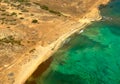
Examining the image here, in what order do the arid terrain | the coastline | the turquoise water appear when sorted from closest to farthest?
the turquoise water → the coastline → the arid terrain

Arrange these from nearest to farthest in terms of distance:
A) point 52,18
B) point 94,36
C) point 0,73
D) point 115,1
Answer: point 0,73 < point 94,36 < point 52,18 < point 115,1

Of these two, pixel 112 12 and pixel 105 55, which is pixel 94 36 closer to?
pixel 105 55

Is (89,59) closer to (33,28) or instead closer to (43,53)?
(43,53)

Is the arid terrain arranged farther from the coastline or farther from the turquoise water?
the turquoise water

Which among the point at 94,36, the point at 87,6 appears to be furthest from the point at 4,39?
the point at 87,6

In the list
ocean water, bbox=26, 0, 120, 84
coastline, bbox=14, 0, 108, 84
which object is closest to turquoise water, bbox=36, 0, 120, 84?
ocean water, bbox=26, 0, 120, 84

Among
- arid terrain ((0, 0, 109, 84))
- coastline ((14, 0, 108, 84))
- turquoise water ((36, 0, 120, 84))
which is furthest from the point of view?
arid terrain ((0, 0, 109, 84))

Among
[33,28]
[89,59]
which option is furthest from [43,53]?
[33,28]

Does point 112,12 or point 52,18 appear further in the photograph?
point 112,12
